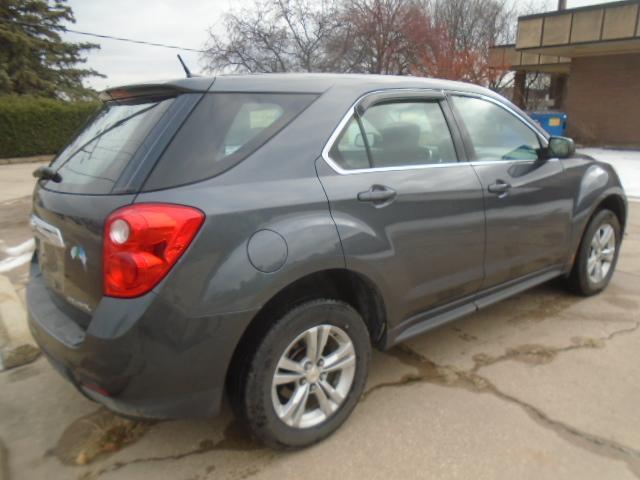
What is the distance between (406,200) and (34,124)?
1975cm

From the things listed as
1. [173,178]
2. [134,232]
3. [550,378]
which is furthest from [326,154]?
[550,378]

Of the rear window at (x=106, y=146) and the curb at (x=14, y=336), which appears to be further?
the curb at (x=14, y=336)

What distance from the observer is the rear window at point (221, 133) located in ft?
6.61

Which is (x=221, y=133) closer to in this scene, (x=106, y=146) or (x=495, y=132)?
(x=106, y=146)

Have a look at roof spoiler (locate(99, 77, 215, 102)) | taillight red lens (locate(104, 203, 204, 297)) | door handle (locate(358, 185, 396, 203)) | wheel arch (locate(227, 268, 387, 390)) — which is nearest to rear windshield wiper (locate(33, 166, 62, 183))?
roof spoiler (locate(99, 77, 215, 102))

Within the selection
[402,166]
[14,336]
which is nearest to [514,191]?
[402,166]

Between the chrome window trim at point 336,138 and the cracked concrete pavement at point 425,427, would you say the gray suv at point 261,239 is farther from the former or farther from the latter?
the cracked concrete pavement at point 425,427

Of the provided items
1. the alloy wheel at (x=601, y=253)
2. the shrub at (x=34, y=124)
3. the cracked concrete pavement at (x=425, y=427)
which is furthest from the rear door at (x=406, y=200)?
the shrub at (x=34, y=124)

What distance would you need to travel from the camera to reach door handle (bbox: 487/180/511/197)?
306 cm

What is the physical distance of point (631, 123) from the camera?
17141 mm

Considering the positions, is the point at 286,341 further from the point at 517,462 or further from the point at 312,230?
the point at 517,462

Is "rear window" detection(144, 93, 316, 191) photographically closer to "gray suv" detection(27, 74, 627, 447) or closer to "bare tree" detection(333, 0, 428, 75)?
"gray suv" detection(27, 74, 627, 447)

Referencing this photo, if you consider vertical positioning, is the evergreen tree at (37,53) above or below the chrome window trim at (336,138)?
above

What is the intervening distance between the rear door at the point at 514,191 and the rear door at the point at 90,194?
6.02 feet
